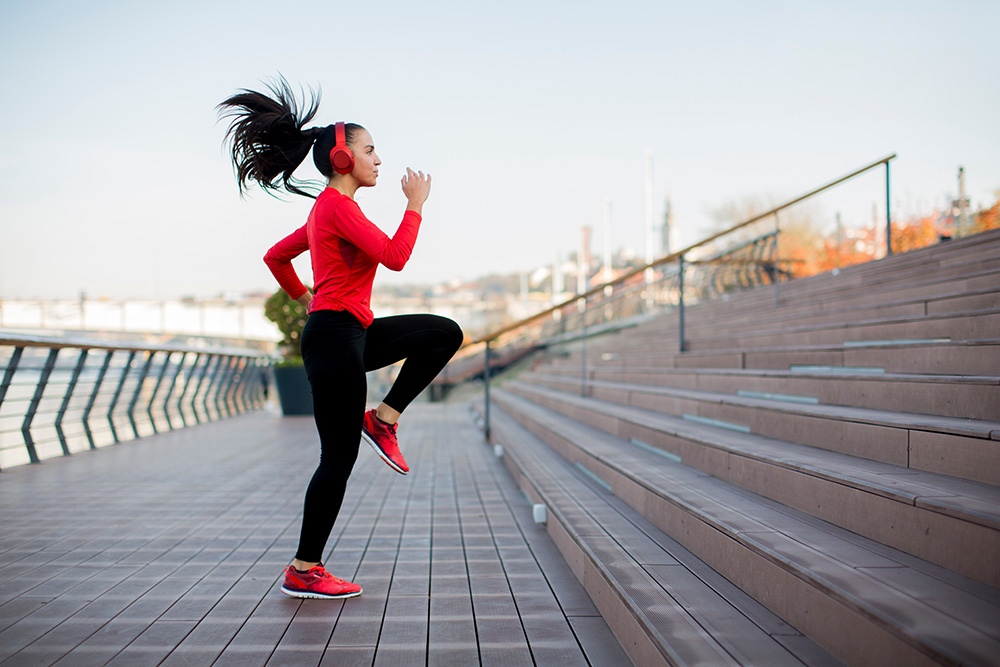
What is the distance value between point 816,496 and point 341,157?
78.7 inches

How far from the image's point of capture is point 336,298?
7.60 feet

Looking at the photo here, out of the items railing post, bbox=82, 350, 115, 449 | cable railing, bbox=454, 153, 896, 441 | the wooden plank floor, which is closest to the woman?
the wooden plank floor

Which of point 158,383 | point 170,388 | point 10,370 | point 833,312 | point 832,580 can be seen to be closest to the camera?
point 832,580

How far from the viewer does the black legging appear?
228cm

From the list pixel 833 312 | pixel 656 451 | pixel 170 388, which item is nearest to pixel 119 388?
pixel 170 388

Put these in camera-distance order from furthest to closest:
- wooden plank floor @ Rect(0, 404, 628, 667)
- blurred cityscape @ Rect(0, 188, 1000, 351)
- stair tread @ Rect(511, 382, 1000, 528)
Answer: blurred cityscape @ Rect(0, 188, 1000, 351), wooden plank floor @ Rect(0, 404, 628, 667), stair tread @ Rect(511, 382, 1000, 528)

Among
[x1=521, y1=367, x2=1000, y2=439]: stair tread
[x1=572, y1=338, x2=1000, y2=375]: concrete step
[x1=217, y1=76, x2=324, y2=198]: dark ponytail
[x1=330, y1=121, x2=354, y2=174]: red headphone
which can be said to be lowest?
[x1=521, y1=367, x2=1000, y2=439]: stair tread

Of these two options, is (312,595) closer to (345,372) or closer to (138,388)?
(345,372)

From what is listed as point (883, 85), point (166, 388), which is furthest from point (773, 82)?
point (166, 388)

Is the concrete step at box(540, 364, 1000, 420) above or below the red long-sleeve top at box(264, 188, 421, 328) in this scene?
below

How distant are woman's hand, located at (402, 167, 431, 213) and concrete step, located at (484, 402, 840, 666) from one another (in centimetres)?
142

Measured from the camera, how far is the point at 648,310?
43.2 ft

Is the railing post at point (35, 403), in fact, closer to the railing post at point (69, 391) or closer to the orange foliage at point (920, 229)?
the railing post at point (69, 391)

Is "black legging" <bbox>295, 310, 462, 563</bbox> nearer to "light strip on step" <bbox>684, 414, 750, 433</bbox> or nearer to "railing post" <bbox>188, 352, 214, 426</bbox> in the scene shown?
"light strip on step" <bbox>684, 414, 750, 433</bbox>
